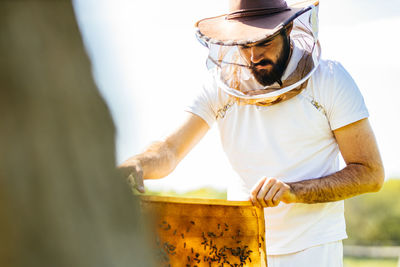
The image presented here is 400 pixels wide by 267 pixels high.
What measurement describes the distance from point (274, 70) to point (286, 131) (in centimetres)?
41

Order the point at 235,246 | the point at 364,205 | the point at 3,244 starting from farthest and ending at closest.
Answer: the point at 364,205
the point at 235,246
the point at 3,244

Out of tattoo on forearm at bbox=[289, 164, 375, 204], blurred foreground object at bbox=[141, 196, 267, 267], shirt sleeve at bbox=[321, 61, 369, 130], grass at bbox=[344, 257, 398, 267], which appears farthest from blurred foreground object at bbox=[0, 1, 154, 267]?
grass at bbox=[344, 257, 398, 267]

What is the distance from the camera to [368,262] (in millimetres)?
28406

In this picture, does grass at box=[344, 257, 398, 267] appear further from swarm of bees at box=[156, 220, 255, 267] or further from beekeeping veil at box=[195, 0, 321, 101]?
swarm of bees at box=[156, 220, 255, 267]

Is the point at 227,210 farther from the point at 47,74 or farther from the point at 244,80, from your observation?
the point at 47,74

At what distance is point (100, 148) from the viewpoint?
1.31 m

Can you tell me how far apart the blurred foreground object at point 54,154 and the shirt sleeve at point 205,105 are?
2.09 m

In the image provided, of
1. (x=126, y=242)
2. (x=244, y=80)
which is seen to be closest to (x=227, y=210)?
(x=244, y=80)

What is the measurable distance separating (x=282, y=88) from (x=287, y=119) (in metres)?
0.21

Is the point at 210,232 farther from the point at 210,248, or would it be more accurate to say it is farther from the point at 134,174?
the point at 134,174

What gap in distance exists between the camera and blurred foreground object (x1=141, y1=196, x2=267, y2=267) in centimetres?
264

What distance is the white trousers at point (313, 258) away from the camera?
3043 millimetres

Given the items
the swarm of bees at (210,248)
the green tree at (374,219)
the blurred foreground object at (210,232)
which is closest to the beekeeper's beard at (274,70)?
the blurred foreground object at (210,232)

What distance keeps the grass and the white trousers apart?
2457 cm
